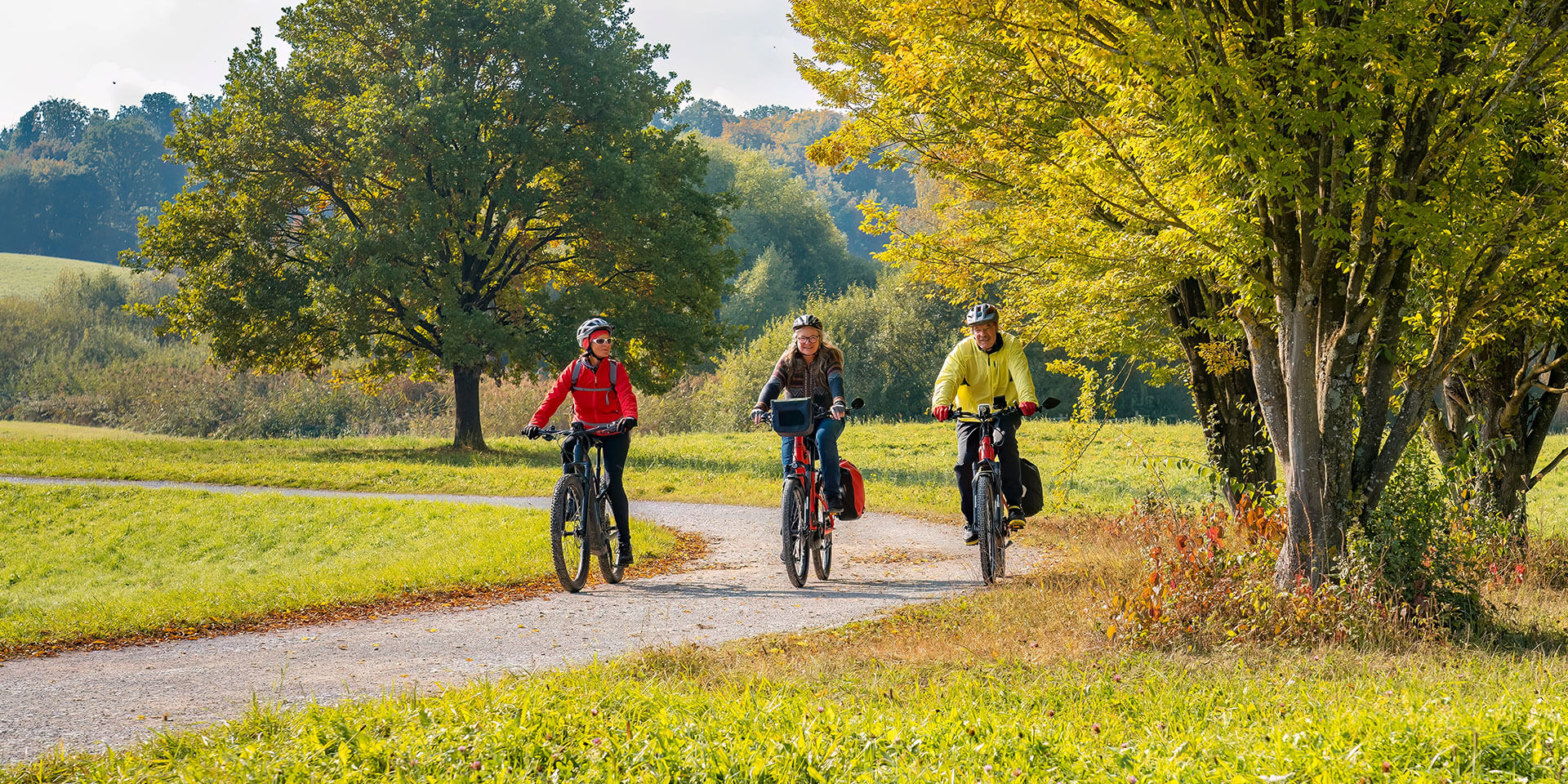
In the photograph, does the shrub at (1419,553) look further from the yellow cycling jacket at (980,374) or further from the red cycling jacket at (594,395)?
the red cycling jacket at (594,395)

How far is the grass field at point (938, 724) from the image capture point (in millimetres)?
3365

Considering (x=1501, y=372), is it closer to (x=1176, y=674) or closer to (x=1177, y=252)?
(x=1177, y=252)

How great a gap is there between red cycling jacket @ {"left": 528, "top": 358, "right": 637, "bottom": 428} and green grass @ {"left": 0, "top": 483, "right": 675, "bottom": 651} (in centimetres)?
168

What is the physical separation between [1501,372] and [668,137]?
18.1 metres

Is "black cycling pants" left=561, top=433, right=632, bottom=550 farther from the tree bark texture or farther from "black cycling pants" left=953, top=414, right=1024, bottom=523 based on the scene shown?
the tree bark texture

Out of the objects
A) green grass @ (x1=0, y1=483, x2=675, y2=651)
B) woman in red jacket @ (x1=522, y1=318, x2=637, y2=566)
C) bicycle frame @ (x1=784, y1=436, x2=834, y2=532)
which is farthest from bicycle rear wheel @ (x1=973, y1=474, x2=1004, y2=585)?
green grass @ (x1=0, y1=483, x2=675, y2=651)

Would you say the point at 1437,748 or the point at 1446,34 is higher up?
the point at 1446,34

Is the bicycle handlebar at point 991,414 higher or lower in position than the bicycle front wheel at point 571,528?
higher

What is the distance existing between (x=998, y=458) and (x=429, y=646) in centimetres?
400

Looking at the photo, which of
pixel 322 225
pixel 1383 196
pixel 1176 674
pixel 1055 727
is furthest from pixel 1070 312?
pixel 322 225

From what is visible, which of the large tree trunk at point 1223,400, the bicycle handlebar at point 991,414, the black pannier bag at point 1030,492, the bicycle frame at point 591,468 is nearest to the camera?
the bicycle handlebar at point 991,414

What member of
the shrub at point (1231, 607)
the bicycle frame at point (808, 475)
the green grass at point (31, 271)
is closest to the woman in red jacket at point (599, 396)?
the bicycle frame at point (808, 475)

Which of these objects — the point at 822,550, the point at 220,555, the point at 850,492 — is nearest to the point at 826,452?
the point at 850,492

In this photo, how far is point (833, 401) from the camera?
7.59 meters
